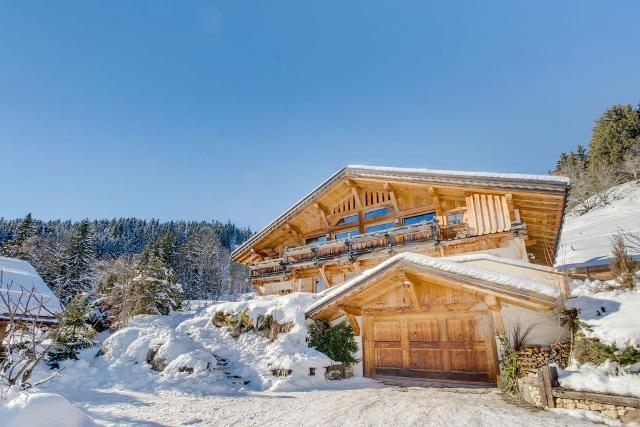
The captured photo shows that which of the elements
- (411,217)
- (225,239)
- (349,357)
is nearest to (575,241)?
(411,217)

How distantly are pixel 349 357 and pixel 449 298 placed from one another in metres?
3.81

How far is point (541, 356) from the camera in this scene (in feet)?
24.5

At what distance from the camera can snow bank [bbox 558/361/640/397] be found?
17.3 ft

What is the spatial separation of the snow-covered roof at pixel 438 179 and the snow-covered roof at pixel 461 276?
216 inches

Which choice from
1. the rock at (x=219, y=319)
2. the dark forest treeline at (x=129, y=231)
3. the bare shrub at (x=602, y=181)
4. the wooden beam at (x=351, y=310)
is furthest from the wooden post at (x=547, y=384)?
the dark forest treeline at (x=129, y=231)

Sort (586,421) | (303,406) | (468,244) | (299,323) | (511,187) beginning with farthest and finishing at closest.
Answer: (468,244) < (511,187) < (299,323) < (303,406) < (586,421)

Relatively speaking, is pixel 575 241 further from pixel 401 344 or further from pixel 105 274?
pixel 105 274

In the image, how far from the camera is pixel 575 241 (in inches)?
968

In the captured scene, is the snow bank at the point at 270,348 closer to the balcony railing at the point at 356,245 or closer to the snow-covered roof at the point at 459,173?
the balcony railing at the point at 356,245

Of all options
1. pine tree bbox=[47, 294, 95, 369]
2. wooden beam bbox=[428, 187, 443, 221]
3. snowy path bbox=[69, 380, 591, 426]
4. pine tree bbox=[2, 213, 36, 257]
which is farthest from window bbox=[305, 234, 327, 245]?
pine tree bbox=[2, 213, 36, 257]

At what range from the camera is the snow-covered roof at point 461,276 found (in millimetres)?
7689

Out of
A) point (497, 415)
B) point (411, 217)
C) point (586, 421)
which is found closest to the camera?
point (586, 421)

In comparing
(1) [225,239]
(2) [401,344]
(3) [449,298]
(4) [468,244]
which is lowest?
(2) [401,344]

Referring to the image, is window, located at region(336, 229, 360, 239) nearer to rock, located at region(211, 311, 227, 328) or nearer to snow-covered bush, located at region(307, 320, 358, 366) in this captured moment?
snow-covered bush, located at region(307, 320, 358, 366)
